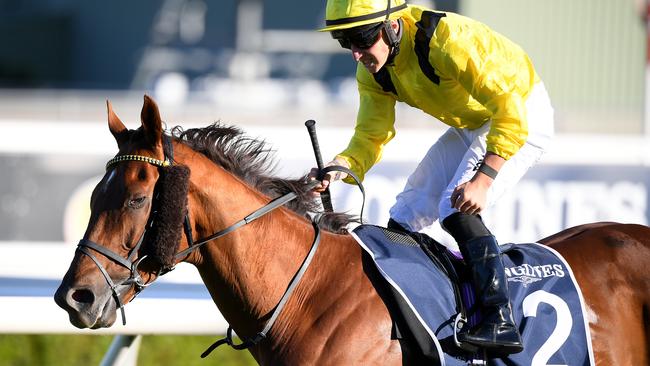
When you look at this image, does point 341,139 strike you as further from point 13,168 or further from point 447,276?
point 447,276

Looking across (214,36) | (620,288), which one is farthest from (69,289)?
(214,36)

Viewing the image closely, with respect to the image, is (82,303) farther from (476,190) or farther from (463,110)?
(463,110)

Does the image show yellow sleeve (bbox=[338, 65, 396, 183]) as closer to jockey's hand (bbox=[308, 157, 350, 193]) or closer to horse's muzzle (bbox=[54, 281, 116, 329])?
jockey's hand (bbox=[308, 157, 350, 193])

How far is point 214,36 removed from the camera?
16812 millimetres

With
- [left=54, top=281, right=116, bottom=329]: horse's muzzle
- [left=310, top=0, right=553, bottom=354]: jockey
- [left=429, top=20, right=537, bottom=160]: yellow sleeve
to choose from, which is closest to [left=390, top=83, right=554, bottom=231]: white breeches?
[left=310, top=0, right=553, bottom=354]: jockey

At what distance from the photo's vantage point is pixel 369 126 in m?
3.63

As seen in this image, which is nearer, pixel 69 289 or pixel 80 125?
pixel 69 289

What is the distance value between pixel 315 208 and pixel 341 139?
3.19 m

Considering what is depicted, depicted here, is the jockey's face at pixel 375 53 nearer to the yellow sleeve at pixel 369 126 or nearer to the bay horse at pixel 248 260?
the yellow sleeve at pixel 369 126

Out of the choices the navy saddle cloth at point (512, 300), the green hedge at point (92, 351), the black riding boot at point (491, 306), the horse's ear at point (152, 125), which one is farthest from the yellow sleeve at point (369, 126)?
the green hedge at point (92, 351)

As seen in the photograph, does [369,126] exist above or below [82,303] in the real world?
above

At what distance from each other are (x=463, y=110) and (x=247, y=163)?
73cm

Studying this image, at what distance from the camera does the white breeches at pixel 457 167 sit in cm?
331

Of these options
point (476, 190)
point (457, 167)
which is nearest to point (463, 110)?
point (457, 167)
